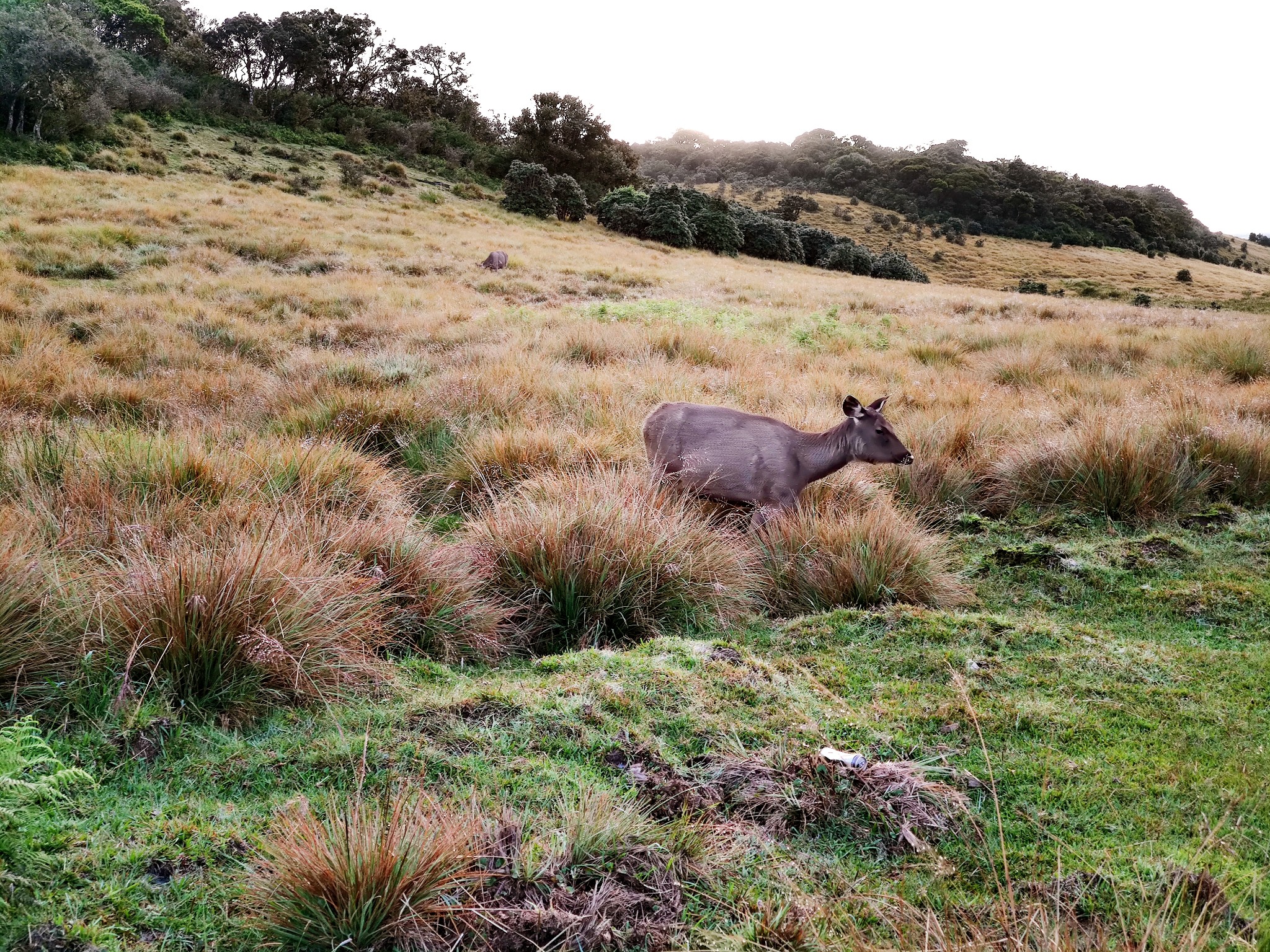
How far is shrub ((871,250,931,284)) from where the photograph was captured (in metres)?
49.1

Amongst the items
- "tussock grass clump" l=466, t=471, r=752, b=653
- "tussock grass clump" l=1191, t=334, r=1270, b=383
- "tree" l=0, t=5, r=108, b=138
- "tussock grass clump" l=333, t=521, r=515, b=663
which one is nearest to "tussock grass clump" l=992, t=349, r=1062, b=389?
"tussock grass clump" l=1191, t=334, r=1270, b=383

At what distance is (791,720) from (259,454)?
4307 millimetres

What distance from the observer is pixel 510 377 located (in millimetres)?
8820

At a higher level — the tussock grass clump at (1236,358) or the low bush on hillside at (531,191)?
the low bush on hillside at (531,191)

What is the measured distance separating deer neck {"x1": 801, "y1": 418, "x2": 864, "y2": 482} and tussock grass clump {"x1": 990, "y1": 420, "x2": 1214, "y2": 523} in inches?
65.4

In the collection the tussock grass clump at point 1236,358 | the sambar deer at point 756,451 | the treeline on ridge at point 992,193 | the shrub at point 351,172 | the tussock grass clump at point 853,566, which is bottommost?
the tussock grass clump at point 853,566

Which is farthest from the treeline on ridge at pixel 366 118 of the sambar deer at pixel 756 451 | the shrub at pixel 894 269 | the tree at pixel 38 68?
the sambar deer at pixel 756 451

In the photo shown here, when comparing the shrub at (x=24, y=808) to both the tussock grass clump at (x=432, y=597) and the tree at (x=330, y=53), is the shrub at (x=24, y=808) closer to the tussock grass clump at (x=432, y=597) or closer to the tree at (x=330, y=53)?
the tussock grass clump at (x=432, y=597)

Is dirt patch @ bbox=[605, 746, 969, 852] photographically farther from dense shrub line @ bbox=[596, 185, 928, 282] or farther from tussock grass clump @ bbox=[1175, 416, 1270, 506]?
dense shrub line @ bbox=[596, 185, 928, 282]

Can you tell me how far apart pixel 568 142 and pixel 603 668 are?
53.5 meters

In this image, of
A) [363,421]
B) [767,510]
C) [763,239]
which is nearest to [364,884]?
[767,510]

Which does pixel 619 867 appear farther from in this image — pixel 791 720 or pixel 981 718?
pixel 981 718

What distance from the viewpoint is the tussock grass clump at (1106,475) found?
6137 mm

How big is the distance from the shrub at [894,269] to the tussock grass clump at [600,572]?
48026 millimetres
